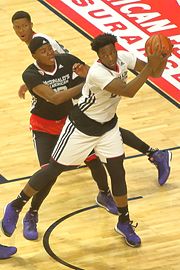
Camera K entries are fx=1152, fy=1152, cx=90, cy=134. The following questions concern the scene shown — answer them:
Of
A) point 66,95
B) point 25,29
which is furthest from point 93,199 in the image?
point 25,29

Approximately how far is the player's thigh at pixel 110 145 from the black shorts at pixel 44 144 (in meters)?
0.69

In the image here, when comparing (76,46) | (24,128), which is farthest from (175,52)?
(24,128)

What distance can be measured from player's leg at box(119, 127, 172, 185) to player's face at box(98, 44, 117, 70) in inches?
64.5

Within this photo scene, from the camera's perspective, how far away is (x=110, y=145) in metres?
9.38

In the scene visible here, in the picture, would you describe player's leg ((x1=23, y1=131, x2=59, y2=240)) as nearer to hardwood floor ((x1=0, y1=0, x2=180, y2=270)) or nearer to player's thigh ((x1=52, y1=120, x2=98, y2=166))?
hardwood floor ((x1=0, y1=0, x2=180, y2=270))

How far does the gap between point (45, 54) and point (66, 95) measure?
43 centimetres

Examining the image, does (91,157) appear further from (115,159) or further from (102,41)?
(102,41)

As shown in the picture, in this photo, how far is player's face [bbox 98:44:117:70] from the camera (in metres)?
8.98

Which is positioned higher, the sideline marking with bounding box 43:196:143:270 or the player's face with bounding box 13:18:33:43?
the player's face with bounding box 13:18:33:43

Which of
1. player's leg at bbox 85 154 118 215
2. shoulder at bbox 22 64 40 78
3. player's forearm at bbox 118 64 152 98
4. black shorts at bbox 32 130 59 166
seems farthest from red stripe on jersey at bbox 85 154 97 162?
player's forearm at bbox 118 64 152 98

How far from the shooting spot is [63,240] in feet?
32.1

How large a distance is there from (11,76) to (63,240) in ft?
11.3

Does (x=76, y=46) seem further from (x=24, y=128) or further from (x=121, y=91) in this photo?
(x=121, y=91)

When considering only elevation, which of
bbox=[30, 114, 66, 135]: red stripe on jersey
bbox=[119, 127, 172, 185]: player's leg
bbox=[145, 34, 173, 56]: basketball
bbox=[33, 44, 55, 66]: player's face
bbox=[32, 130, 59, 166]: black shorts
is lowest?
bbox=[119, 127, 172, 185]: player's leg
